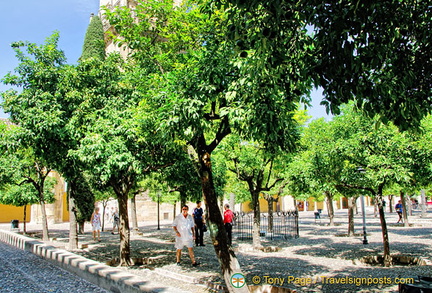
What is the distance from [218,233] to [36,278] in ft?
18.5

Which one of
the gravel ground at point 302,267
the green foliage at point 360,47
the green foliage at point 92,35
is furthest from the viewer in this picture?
the green foliage at point 92,35

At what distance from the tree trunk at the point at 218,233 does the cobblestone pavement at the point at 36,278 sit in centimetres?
256

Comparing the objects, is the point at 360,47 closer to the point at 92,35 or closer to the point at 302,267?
the point at 302,267

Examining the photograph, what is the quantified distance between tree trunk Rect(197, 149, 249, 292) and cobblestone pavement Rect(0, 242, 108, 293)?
8.38ft

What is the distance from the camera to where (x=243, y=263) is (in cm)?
1161

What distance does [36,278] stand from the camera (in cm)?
927

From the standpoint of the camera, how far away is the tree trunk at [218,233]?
7.24 metres

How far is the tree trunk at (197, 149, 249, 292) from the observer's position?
23.7 ft

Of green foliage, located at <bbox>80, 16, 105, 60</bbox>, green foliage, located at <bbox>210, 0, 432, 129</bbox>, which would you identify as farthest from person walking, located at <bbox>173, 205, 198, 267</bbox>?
green foliage, located at <bbox>80, 16, 105, 60</bbox>

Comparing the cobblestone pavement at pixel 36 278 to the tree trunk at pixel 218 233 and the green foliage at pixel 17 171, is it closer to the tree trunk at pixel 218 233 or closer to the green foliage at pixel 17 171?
the tree trunk at pixel 218 233

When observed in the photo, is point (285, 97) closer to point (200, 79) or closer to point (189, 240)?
point (200, 79)

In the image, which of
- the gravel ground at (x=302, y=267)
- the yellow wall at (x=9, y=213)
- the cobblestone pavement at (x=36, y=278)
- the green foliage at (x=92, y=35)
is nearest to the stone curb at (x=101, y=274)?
the cobblestone pavement at (x=36, y=278)

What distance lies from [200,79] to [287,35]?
204 centimetres

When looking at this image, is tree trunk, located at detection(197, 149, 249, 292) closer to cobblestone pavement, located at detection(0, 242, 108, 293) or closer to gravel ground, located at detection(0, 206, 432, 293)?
gravel ground, located at detection(0, 206, 432, 293)
